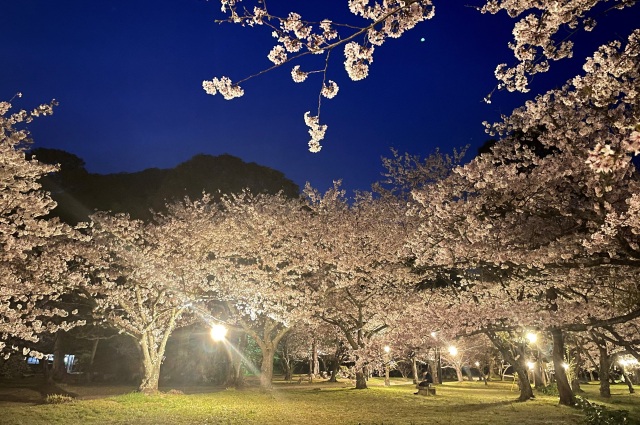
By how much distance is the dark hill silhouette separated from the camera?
25.8 metres

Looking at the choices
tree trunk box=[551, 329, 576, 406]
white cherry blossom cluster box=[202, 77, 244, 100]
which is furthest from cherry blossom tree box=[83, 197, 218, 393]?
tree trunk box=[551, 329, 576, 406]

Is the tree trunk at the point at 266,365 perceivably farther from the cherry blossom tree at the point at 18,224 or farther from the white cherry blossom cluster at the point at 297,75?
the white cherry blossom cluster at the point at 297,75

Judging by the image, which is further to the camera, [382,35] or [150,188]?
[150,188]

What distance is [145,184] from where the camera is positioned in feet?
97.7

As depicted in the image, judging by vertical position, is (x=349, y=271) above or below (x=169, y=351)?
above

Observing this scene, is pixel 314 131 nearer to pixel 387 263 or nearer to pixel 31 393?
pixel 387 263

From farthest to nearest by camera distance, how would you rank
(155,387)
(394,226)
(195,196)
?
(195,196), (394,226), (155,387)

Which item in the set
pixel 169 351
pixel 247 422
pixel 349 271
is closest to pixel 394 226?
pixel 349 271

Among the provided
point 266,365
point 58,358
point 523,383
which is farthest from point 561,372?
point 58,358

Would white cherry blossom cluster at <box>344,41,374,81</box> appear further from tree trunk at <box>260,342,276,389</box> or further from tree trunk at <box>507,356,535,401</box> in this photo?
tree trunk at <box>260,342,276,389</box>

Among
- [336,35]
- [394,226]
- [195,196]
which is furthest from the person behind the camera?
[195,196]

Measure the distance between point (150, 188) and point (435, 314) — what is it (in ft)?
77.2

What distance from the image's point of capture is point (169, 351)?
30500mm

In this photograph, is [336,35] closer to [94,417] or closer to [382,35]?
[382,35]
